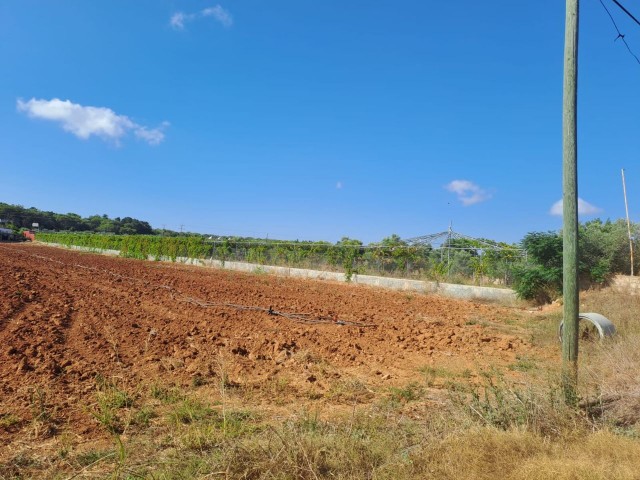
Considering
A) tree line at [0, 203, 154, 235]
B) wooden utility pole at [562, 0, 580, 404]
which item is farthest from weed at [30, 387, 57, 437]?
tree line at [0, 203, 154, 235]

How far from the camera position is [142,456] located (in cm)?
337

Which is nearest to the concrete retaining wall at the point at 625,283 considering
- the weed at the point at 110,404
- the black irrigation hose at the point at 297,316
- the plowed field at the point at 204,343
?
the plowed field at the point at 204,343

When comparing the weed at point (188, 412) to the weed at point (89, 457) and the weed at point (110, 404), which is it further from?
the weed at point (89, 457)

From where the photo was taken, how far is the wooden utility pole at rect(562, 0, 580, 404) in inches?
202

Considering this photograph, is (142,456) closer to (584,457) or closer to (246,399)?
(246,399)

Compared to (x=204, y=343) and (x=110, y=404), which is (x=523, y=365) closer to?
(x=204, y=343)

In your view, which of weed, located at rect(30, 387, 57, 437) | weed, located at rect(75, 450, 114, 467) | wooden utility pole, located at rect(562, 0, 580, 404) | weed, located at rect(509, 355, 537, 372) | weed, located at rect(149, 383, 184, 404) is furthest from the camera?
weed, located at rect(509, 355, 537, 372)

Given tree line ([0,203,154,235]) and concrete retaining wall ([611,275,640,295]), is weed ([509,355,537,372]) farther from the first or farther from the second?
tree line ([0,203,154,235])

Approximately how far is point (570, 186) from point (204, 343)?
6.13 m

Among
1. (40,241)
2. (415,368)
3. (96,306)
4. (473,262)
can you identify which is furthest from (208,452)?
(40,241)

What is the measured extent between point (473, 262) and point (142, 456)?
19147 millimetres

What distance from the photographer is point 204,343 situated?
773 centimetres

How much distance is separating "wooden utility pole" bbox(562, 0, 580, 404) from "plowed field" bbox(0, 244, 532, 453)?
6.99ft

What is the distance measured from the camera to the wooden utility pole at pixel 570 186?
5.14m
